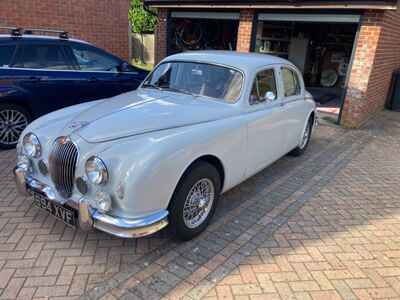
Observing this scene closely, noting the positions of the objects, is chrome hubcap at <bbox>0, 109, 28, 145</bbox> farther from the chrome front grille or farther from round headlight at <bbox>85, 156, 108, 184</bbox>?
round headlight at <bbox>85, 156, 108, 184</bbox>

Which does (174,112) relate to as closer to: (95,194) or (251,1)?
(95,194)

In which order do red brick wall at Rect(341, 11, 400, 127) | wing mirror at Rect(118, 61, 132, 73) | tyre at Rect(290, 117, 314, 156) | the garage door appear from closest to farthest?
tyre at Rect(290, 117, 314, 156)
wing mirror at Rect(118, 61, 132, 73)
red brick wall at Rect(341, 11, 400, 127)
the garage door

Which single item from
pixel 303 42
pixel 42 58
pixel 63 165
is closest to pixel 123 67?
pixel 42 58

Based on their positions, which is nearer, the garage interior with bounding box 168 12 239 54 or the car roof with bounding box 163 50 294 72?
the car roof with bounding box 163 50 294 72

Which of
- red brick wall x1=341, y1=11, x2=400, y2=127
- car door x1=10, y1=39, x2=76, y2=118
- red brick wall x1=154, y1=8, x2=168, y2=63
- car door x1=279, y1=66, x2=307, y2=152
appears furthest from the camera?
red brick wall x1=154, y1=8, x2=168, y2=63

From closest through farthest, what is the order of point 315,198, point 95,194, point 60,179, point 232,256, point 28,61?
point 95,194
point 60,179
point 232,256
point 315,198
point 28,61

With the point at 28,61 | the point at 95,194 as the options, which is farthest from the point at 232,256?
the point at 28,61

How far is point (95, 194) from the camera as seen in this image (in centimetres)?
263

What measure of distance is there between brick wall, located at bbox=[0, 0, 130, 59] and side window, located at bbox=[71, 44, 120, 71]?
15.1 feet

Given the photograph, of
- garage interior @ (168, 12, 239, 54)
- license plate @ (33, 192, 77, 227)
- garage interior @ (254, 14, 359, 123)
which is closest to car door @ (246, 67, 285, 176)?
license plate @ (33, 192, 77, 227)

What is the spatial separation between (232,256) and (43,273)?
1.64 metres

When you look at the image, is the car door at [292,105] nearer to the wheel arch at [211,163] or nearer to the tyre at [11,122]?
the wheel arch at [211,163]

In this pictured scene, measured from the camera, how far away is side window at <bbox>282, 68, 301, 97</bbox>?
462 cm

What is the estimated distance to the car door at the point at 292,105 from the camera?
14.9ft
